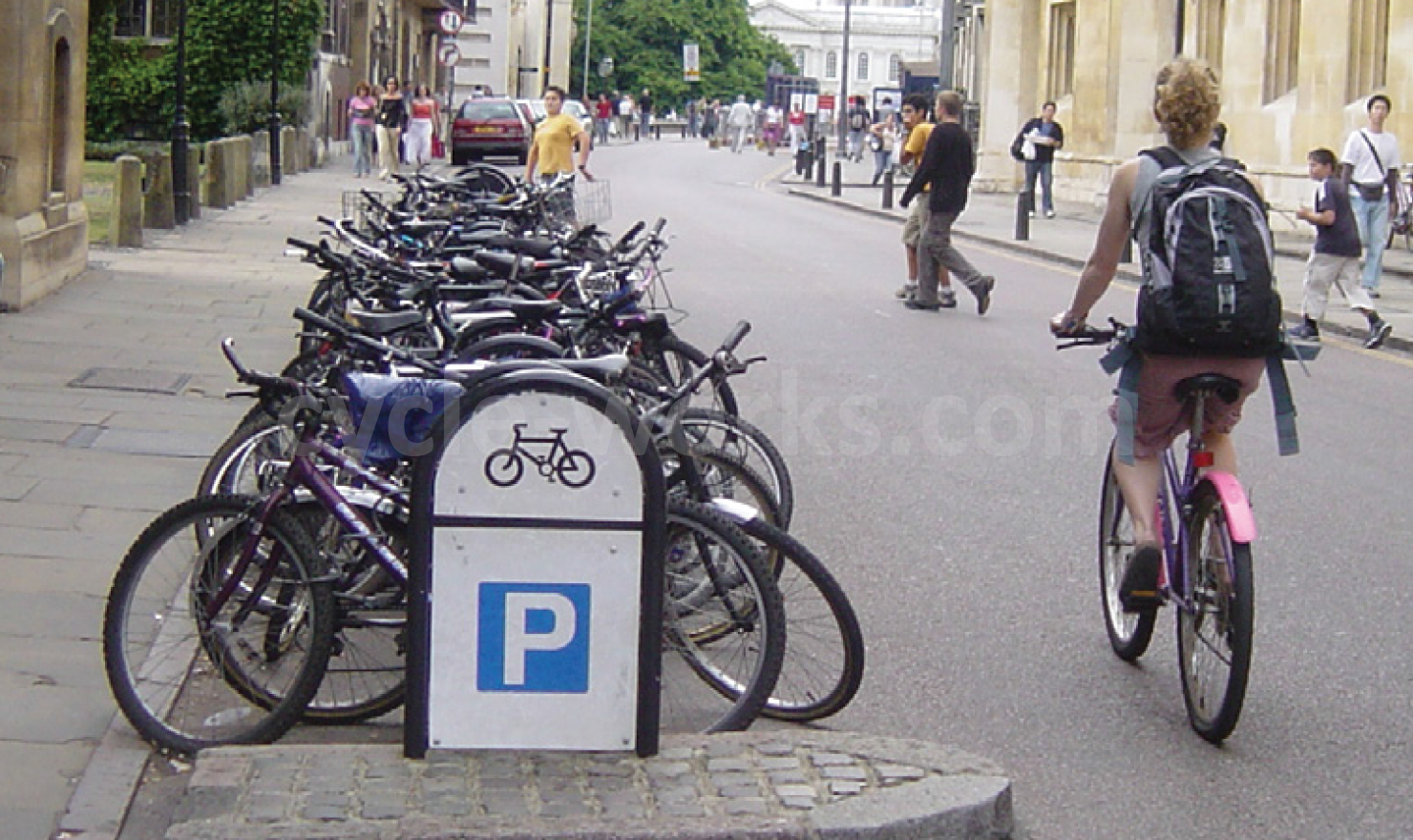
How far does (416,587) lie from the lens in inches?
186

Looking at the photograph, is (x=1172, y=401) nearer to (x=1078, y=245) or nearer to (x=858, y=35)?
(x=1078, y=245)

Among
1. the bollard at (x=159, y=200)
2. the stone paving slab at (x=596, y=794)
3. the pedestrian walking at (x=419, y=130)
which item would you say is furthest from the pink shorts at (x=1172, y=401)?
the pedestrian walking at (x=419, y=130)

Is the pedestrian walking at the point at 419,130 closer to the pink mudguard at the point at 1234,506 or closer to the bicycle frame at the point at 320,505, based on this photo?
the bicycle frame at the point at 320,505

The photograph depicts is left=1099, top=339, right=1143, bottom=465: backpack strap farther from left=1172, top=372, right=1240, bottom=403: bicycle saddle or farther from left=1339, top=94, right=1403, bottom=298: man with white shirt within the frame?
left=1339, top=94, right=1403, bottom=298: man with white shirt

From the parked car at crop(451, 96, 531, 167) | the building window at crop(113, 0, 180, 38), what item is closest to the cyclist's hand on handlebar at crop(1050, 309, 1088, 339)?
the building window at crop(113, 0, 180, 38)

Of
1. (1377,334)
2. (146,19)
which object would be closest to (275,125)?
(146,19)

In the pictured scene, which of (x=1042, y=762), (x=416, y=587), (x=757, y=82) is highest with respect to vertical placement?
(x=757, y=82)

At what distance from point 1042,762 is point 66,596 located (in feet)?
10.7

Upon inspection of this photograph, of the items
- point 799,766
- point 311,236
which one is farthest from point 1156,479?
point 311,236

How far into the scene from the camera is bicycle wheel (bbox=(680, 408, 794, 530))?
21.5ft

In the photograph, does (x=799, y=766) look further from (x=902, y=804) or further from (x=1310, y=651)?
(x=1310, y=651)

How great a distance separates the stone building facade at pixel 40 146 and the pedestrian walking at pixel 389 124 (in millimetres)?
19635

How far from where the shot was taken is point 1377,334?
52.6 feet

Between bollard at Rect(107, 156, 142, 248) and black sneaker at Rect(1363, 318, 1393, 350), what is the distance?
36.7 feet
